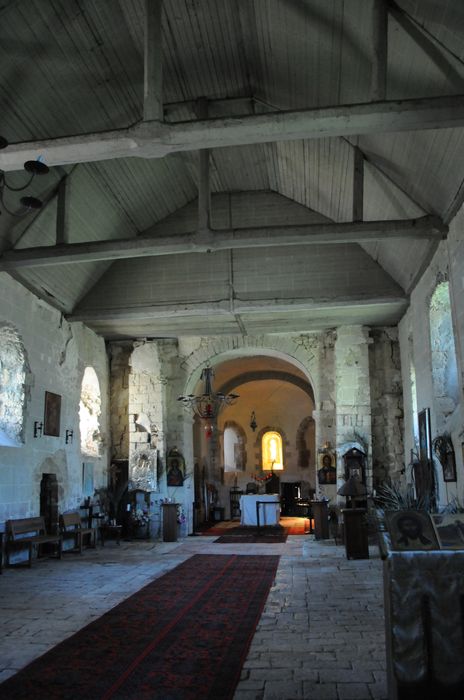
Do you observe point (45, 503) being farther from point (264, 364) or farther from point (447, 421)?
point (264, 364)

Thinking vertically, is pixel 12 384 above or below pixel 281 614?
above

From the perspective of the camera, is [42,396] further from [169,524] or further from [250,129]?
[250,129]

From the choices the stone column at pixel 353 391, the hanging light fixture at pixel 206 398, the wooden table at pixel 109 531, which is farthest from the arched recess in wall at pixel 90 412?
the stone column at pixel 353 391

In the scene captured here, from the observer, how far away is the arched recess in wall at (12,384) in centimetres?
1006

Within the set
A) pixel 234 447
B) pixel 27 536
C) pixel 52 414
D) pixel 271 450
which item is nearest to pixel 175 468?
pixel 52 414

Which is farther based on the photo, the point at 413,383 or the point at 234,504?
the point at 234,504

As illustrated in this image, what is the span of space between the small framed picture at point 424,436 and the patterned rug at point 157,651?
423 cm

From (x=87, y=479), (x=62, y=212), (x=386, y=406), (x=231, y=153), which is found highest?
(x=231, y=153)

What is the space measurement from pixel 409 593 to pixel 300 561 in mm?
6578

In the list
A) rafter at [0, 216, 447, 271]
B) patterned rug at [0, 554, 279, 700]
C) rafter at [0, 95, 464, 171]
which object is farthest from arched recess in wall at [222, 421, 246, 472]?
rafter at [0, 95, 464, 171]

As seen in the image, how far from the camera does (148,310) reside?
1208cm

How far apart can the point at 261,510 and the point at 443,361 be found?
7.54 metres

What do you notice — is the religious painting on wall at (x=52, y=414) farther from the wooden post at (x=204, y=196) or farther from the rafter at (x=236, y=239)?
the wooden post at (x=204, y=196)

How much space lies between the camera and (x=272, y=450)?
22.9 meters
